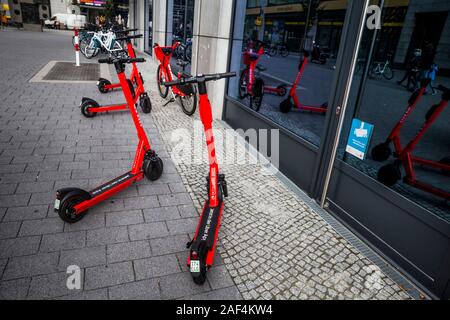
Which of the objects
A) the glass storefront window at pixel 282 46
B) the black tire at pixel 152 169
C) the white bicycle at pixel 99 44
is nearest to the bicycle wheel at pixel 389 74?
the glass storefront window at pixel 282 46

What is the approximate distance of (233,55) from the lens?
20.9 feet

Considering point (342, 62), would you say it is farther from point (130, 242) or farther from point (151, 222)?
point (130, 242)

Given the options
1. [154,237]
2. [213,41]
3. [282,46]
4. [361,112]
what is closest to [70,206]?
[154,237]

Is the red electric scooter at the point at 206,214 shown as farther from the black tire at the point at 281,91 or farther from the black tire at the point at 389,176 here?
the black tire at the point at 281,91

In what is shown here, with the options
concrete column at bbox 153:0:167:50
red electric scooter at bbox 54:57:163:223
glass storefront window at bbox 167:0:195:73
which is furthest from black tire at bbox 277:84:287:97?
concrete column at bbox 153:0:167:50

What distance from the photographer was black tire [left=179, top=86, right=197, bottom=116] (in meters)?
6.81

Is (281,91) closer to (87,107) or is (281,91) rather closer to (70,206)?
(87,107)

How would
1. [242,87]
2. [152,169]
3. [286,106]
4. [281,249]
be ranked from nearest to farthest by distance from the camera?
1. [281,249]
2. [152,169]
3. [242,87]
4. [286,106]

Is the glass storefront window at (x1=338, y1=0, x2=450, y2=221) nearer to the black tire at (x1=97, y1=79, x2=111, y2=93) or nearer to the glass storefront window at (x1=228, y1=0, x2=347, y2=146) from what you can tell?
the glass storefront window at (x1=228, y1=0, x2=347, y2=146)

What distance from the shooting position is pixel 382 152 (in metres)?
4.56

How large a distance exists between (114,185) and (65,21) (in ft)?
161

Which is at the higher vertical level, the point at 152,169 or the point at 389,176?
the point at 389,176

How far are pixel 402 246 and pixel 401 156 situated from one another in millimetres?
1405
